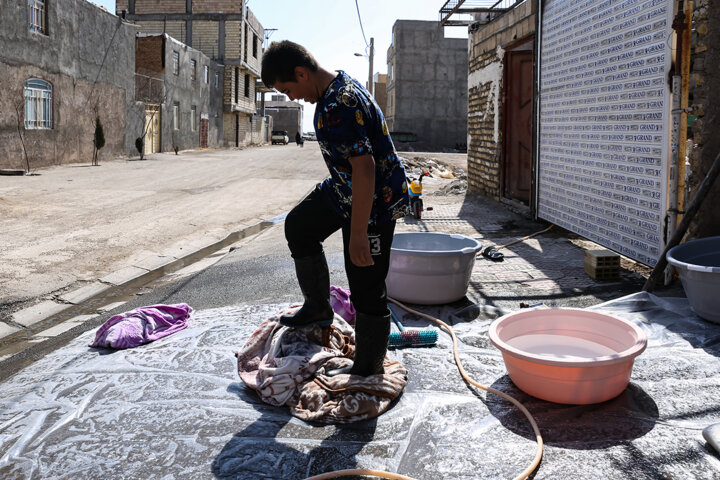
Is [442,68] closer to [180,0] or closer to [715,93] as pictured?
[180,0]

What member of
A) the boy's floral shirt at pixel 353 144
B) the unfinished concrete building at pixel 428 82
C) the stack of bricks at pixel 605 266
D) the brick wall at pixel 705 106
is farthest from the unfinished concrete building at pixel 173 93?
the boy's floral shirt at pixel 353 144

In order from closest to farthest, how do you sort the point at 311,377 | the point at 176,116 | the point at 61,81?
1. the point at 311,377
2. the point at 61,81
3. the point at 176,116

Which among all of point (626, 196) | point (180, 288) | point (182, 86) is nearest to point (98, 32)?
point (182, 86)

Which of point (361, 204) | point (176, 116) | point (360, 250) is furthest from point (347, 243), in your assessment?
point (176, 116)

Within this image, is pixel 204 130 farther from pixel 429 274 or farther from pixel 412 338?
Answer: pixel 412 338

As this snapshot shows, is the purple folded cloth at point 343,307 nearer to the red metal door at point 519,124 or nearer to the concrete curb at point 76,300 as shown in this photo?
the concrete curb at point 76,300

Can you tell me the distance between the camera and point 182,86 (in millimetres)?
33062

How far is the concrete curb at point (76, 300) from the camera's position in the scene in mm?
4781

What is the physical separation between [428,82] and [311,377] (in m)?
39.6

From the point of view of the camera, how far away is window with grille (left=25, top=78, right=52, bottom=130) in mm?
18453

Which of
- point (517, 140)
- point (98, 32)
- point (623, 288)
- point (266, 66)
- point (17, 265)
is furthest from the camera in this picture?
point (98, 32)

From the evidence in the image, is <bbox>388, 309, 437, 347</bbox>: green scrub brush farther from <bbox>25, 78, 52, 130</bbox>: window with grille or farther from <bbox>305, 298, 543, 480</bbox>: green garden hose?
<bbox>25, 78, 52, 130</bbox>: window with grille

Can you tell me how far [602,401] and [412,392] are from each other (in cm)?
87

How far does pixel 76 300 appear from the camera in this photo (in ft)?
18.6
